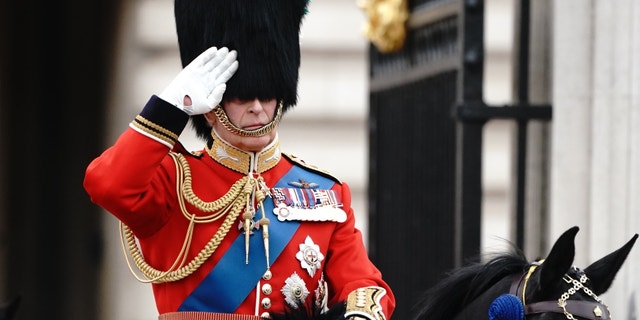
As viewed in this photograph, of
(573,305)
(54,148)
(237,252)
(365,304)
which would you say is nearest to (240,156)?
(237,252)

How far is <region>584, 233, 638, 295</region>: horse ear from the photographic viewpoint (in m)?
4.35

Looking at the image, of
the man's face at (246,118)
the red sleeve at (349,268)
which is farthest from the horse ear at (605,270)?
the man's face at (246,118)

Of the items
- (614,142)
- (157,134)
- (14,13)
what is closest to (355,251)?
(157,134)

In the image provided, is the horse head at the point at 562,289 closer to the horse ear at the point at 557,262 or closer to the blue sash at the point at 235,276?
the horse ear at the point at 557,262

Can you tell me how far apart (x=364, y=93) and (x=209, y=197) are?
20.5 ft

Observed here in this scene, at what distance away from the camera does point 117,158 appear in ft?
13.7

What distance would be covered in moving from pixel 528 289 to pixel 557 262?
12 centimetres

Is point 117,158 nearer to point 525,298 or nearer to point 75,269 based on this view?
point 525,298

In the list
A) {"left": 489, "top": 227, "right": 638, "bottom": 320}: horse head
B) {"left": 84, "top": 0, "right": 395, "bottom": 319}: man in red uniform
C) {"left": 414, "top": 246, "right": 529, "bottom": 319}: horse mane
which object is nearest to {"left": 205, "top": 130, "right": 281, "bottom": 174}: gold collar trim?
{"left": 84, "top": 0, "right": 395, "bottom": 319}: man in red uniform

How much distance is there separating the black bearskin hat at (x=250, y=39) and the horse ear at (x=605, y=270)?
0.91m

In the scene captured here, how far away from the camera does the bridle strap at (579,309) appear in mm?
4184

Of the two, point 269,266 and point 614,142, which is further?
point 614,142

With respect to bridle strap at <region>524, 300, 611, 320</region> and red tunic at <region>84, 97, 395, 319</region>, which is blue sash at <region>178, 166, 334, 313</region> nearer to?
red tunic at <region>84, 97, 395, 319</region>

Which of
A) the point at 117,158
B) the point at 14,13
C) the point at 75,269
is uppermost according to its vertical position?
the point at 14,13
